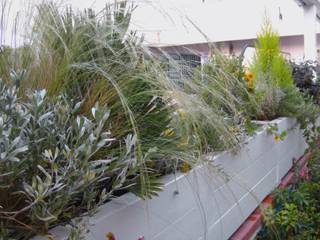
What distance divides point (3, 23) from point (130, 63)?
537 millimetres

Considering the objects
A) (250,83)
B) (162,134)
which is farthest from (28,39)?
(250,83)

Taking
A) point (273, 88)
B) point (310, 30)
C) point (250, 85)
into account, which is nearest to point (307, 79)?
point (310, 30)

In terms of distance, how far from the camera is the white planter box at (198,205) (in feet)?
4.22

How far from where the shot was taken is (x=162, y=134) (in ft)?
4.90

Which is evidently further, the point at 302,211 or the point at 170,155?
the point at 302,211

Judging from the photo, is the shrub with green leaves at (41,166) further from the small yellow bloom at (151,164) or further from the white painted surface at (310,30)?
the white painted surface at (310,30)

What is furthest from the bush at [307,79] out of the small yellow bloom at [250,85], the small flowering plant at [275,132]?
the small flowering plant at [275,132]

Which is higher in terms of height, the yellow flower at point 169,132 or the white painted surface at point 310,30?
the white painted surface at point 310,30

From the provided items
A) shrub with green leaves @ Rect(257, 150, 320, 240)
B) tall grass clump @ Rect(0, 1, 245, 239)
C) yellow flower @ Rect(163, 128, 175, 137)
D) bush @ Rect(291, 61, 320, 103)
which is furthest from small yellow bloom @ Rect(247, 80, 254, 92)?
yellow flower @ Rect(163, 128, 175, 137)

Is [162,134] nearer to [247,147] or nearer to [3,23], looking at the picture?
[3,23]

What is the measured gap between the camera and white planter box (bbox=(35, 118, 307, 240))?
4.22 ft

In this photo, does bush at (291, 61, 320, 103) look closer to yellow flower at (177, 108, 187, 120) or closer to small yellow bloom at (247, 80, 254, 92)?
small yellow bloom at (247, 80, 254, 92)

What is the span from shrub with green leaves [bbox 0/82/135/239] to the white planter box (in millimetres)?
105

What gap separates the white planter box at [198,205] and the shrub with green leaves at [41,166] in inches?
4.1
